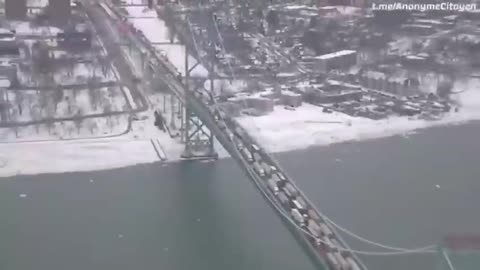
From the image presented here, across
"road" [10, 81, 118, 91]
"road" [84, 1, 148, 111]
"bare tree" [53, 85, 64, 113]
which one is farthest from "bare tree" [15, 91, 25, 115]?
"road" [84, 1, 148, 111]

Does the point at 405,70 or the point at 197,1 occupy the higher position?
the point at 197,1

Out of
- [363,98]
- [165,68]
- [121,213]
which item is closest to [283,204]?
[121,213]

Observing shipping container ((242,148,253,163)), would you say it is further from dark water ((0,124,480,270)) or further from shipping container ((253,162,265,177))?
dark water ((0,124,480,270))

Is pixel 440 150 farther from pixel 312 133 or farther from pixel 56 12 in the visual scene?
pixel 56 12

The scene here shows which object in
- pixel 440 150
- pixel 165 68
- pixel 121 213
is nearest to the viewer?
pixel 121 213

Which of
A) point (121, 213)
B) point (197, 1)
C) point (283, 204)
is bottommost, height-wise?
point (121, 213)

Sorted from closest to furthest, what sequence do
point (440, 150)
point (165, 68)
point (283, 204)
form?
point (283, 204)
point (440, 150)
point (165, 68)

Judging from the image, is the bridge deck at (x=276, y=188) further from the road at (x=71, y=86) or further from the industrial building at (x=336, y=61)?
the industrial building at (x=336, y=61)

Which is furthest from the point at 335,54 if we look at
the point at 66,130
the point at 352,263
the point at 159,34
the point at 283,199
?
the point at 352,263
